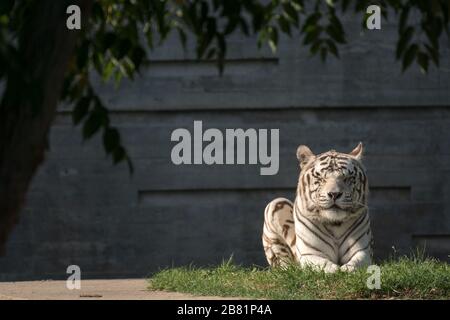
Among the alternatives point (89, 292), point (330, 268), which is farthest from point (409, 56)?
point (89, 292)

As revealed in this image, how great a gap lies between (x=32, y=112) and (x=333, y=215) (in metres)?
4.97

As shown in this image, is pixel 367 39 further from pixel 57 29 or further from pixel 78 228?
pixel 57 29

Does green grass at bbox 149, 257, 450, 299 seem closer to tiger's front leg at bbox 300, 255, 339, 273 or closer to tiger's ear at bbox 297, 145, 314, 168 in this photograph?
tiger's front leg at bbox 300, 255, 339, 273

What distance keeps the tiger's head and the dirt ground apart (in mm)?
1221

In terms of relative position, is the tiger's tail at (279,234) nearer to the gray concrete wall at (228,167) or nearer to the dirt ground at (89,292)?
the dirt ground at (89,292)

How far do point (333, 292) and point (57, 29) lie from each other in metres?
4.03

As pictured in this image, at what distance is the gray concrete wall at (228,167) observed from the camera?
1045 centimetres

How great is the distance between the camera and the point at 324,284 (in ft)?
22.3

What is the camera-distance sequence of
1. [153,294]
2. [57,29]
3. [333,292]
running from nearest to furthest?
1. [57,29]
2. [333,292]
3. [153,294]

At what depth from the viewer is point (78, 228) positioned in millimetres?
10445

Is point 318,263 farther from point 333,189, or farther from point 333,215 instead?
point 333,189

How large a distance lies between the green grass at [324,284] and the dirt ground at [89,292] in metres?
0.23
